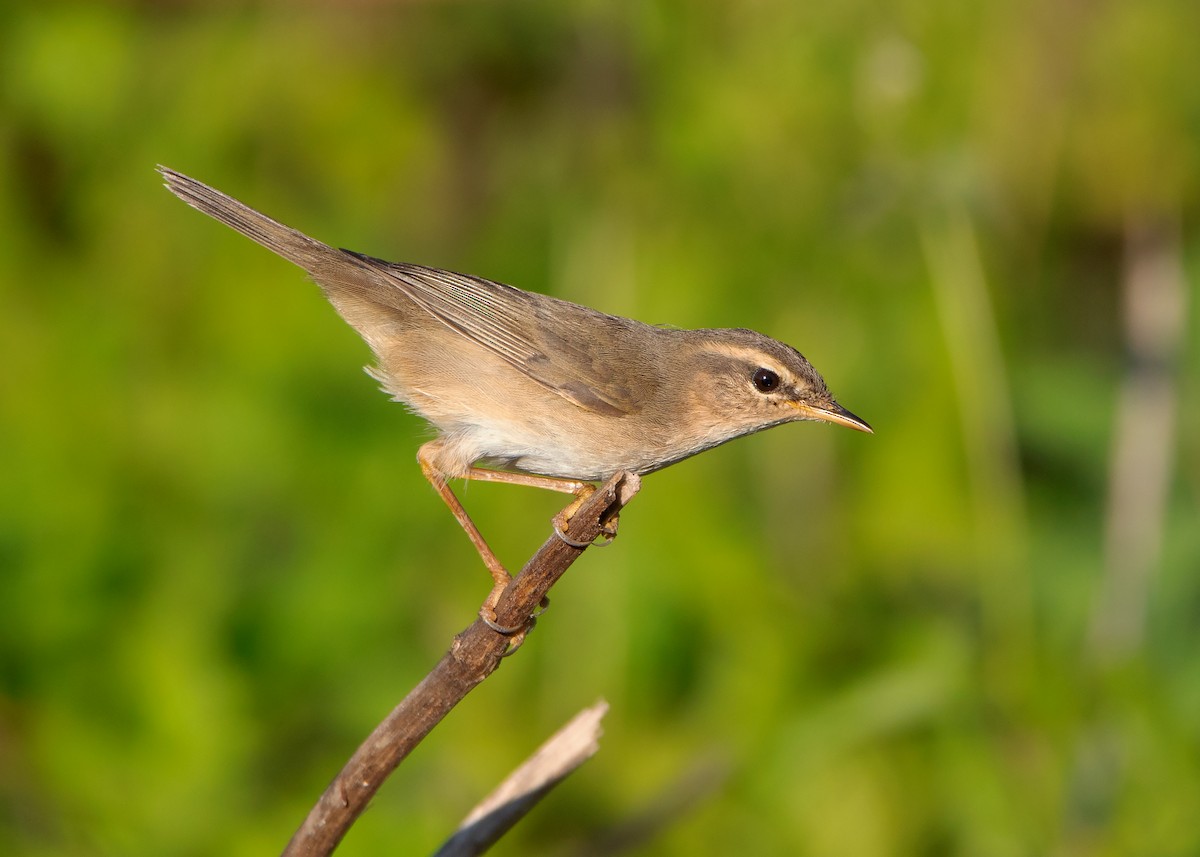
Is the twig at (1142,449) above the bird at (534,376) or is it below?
below

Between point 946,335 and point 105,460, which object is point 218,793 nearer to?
point 105,460

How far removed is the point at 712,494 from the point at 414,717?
3263 mm

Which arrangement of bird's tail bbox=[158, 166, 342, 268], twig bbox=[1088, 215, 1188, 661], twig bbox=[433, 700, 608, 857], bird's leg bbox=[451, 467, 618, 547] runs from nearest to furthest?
twig bbox=[433, 700, 608, 857] → bird's leg bbox=[451, 467, 618, 547] → bird's tail bbox=[158, 166, 342, 268] → twig bbox=[1088, 215, 1188, 661]

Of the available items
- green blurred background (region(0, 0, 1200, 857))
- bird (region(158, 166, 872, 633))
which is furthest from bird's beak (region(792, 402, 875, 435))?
green blurred background (region(0, 0, 1200, 857))

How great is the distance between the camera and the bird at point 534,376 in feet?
15.1

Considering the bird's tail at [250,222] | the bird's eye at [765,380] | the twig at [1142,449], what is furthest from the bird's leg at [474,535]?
the twig at [1142,449]

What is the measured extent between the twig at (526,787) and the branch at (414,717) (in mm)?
256

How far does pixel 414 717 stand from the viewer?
3.17 meters

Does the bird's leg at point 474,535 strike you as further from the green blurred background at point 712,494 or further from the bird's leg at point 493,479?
the green blurred background at point 712,494

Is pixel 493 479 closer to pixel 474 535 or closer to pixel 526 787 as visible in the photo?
pixel 474 535

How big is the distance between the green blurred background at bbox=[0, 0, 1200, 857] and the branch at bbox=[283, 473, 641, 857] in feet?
5.11

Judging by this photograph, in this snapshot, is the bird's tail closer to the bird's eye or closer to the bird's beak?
the bird's eye

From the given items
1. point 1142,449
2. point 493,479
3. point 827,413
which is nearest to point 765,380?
point 827,413

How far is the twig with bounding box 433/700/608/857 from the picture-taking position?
10.7ft
